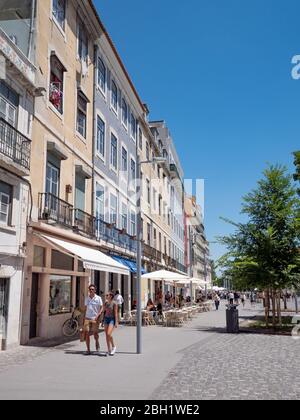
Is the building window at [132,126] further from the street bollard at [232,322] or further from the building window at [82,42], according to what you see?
the street bollard at [232,322]

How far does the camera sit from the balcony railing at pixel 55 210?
50.0 feet

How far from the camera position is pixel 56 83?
57.3 ft

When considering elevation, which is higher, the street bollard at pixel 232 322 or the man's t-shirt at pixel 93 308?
the man's t-shirt at pixel 93 308

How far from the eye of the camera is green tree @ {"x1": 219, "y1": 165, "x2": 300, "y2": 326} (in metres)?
19.3

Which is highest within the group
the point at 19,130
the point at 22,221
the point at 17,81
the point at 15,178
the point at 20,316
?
the point at 17,81

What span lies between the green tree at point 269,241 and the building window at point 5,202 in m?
10.4

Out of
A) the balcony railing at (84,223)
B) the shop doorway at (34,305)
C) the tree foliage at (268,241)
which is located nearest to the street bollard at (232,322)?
the tree foliage at (268,241)

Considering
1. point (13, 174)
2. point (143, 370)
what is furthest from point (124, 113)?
point (143, 370)

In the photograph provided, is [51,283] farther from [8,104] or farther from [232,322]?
[232,322]

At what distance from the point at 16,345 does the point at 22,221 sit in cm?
366

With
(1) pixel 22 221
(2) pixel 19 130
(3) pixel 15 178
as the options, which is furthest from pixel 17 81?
(1) pixel 22 221

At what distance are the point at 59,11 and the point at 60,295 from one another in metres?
11.1
